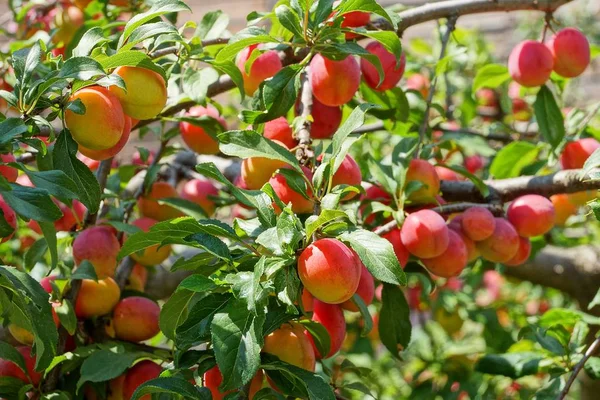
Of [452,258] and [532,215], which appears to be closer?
[452,258]

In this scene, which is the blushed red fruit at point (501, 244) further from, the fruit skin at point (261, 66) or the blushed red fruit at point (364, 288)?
the fruit skin at point (261, 66)

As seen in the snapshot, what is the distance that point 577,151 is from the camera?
1.37 meters

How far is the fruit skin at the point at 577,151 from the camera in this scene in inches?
53.3

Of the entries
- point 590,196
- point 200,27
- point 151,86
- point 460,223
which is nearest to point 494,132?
point 590,196

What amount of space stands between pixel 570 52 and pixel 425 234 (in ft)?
1.67

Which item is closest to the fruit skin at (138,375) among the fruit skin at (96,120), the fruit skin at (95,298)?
the fruit skin at (95,298)

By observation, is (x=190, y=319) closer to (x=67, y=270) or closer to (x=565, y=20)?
(x=67, y=270)

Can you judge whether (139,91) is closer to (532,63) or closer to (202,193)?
(202,193)

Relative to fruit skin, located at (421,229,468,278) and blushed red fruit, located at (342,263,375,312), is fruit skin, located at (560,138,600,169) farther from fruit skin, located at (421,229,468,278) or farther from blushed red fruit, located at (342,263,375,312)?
blushed red fruit, located at (342,263,375,312)

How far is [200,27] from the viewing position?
115 cm

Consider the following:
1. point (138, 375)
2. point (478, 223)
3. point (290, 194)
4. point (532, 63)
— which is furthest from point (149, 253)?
point (532, 63)

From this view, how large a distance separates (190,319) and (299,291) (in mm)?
119

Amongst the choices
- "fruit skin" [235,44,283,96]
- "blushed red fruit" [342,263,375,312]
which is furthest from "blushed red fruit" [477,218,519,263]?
"fruit skin" [235,44,283,96]

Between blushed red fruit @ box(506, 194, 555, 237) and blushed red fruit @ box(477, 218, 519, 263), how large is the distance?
3cm
